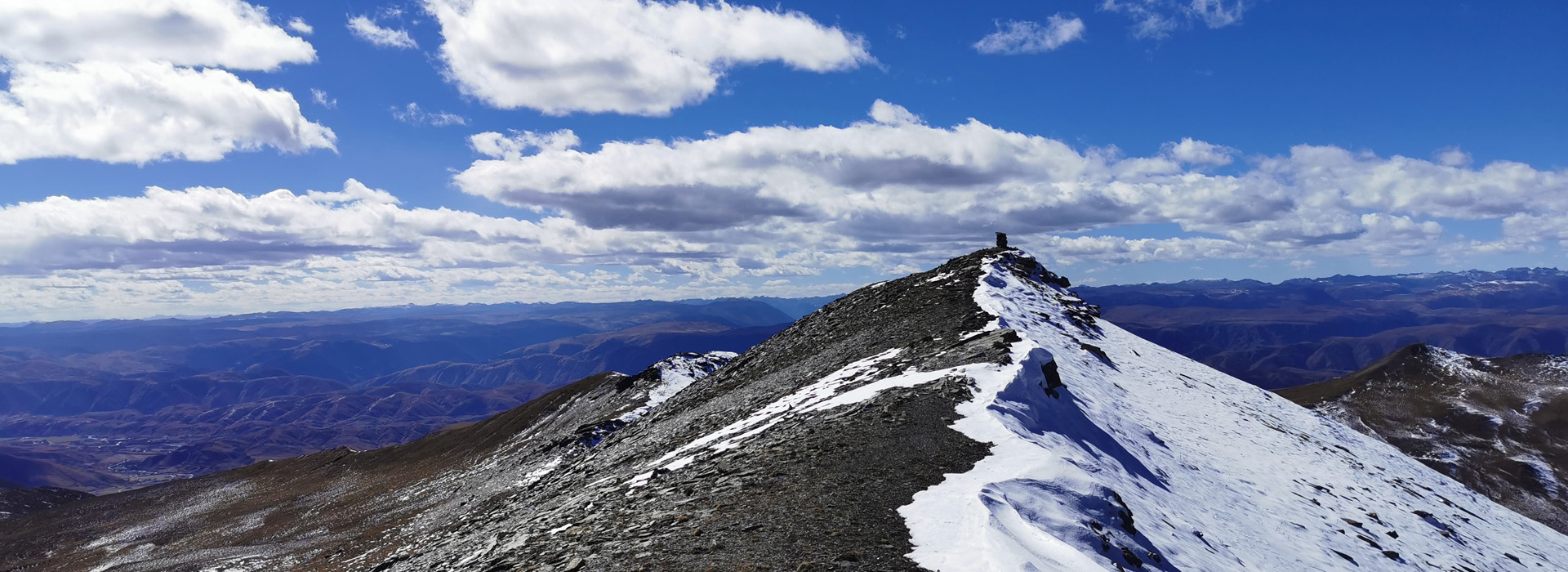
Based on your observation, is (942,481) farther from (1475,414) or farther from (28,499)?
(1475,414)

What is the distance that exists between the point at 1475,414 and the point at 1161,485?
16134 centimetres

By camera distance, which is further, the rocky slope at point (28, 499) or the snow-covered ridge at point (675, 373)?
the rocky slope at point (28, 499)

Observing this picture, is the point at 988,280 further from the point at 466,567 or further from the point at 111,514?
the point at 111,514

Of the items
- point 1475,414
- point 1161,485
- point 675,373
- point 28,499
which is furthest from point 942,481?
point 1475,414

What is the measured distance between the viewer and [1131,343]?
44469 millimetres

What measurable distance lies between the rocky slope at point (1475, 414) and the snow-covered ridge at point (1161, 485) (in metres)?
84.9

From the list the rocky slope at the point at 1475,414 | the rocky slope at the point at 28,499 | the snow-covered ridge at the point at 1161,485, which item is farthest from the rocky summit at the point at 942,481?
the rocky slope at the point at 1475,414

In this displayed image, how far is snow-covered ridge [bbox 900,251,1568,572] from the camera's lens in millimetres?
13148

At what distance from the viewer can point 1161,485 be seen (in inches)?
798

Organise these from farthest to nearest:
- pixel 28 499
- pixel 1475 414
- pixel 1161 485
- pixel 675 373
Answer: pixel 1475 414 → pixel 28 499 → pixel 675 373 → pixel 1161 485

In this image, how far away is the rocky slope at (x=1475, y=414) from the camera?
107500mm

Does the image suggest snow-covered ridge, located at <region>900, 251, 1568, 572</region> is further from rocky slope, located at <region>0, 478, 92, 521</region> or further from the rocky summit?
rocky slope, located at <region>0, 478, 92, 521</region>

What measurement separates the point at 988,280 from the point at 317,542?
41271mm

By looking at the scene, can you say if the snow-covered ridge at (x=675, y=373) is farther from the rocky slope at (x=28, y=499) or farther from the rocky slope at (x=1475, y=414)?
the rocky slope at (x=28, y=499)
